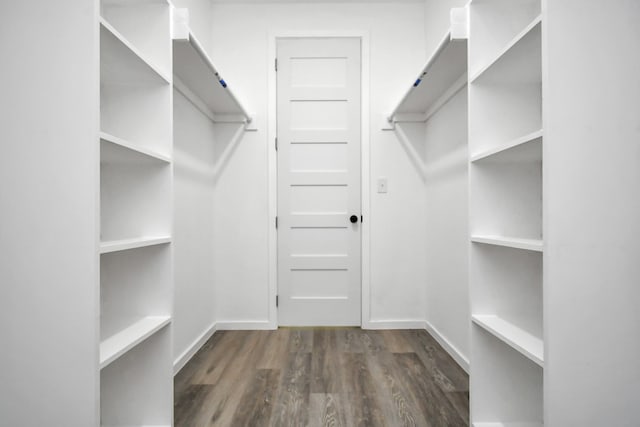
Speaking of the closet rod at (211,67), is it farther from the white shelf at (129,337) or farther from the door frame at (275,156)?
the white shelf at (129,337)

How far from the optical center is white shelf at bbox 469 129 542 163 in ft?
3.46

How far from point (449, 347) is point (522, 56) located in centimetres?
180

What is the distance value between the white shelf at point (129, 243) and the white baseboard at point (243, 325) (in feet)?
5.21

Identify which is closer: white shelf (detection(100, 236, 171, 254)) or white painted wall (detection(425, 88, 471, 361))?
white shelf (detection(100, 236, 171, 254))

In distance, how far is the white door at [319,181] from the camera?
2.81 meters

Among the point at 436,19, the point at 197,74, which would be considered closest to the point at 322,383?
the point at 197,74

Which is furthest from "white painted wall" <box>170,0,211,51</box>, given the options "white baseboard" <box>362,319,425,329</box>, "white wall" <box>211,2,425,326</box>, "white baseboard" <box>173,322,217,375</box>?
"white baseboard" <box>362,319,425,329</box>

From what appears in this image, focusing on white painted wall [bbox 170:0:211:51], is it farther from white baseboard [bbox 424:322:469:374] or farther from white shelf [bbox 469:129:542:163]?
white baseboard [bbox 424:322:469:374]

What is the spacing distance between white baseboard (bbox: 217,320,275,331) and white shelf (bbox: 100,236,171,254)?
1.59 metres

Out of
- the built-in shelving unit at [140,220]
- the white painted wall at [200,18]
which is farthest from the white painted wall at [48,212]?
the white painted wall at [200,18]

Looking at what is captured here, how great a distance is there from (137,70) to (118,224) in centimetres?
59

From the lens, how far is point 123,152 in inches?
47.3

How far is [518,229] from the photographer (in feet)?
4.55

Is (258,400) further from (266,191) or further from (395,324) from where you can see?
(266,191)
